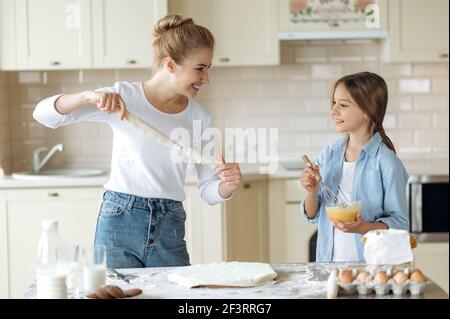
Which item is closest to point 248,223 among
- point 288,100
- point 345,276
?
point 288,100

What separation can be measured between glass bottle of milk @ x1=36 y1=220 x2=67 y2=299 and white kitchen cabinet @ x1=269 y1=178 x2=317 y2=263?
2.17 meters

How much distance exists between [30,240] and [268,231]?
1.13m

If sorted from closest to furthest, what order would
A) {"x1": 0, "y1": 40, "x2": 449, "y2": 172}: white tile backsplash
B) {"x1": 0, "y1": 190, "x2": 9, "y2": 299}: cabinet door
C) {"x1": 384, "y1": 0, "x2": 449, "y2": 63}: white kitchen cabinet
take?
1. {"x1": 0, "y1": 190, "x2": 9, "y2": 299}: cabinet door
2. {"x1": 384, "y1": 0, "x2": 449, "y2": 63}: white kitchen cabinet
3. {"x1": 0, "y1": 40, "x2": 449, "y2": 172}: white tile backsplash

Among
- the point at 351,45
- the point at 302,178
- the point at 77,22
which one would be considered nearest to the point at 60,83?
the point at 77,22

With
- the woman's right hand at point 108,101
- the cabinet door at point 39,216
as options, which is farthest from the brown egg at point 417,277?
the cabinet door at point 39,216

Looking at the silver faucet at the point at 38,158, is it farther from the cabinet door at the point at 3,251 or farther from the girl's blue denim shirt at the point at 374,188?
the girl's blue denim shirt at the point at 374,188

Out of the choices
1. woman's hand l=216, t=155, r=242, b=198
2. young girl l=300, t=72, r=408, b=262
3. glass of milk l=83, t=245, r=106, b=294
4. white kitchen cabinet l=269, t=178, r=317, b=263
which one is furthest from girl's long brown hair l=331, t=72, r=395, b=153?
white kitchen cabinet l=269, t=178, r=317, b=263

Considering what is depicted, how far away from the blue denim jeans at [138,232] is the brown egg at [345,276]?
637 mm

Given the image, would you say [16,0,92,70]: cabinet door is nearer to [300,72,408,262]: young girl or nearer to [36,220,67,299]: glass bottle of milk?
[300,72,408,262]: young girl

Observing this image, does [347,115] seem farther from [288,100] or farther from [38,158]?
[38,158]

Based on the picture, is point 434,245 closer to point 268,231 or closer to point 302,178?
point 268,231

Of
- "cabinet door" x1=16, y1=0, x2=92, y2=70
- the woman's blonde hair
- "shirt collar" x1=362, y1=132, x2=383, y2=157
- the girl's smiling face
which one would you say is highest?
"cabinet door" x1=16, y1=0, x2=92, y2=70

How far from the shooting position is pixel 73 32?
161 inches

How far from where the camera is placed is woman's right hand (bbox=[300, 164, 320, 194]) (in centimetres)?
233
